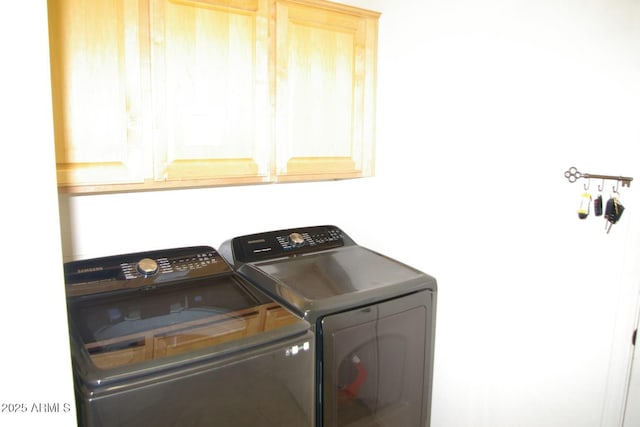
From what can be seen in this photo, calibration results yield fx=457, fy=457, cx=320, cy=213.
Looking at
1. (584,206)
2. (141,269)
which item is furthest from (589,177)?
(141,269)

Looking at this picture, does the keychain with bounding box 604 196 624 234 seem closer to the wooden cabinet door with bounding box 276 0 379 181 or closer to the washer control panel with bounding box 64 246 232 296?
the wooden cabinet door with bounding box 276 0 379 181

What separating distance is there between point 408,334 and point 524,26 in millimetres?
1285

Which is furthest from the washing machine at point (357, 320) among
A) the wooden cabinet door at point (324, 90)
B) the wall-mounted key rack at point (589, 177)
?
the wall-mounted key rack at point (589, 177)

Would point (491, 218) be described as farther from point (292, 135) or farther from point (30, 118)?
point (30, 118)

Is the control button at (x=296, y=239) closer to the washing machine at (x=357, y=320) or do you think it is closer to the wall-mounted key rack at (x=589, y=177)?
the washing machine at (x=357, y=320)

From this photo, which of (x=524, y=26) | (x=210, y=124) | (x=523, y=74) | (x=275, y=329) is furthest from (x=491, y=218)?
(x=210, y=124)

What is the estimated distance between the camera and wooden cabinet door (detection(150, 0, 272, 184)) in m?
1.56

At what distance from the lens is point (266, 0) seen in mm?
1736

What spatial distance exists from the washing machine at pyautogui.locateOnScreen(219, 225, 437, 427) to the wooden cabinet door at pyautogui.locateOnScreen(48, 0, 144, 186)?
2.10 feet

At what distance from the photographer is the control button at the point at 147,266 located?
167 cm

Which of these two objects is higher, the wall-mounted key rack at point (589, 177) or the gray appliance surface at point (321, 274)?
the wall-mounted key rack at point (589, 177)

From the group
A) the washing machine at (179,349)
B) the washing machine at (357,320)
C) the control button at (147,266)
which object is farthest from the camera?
the control button at (147,266)

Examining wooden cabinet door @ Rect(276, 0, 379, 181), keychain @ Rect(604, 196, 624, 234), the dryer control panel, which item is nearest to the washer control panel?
the dryer control panel

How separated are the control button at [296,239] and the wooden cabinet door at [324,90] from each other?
0.96 feet
